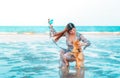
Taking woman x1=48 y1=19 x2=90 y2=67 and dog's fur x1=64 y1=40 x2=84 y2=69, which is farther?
woman x1=48 y1=19 x2=90 y2=67

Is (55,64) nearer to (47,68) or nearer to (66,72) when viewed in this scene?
(47,68)

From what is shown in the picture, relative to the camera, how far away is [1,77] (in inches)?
340

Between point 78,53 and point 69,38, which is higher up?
point 69,38

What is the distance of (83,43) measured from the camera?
10.2 metres

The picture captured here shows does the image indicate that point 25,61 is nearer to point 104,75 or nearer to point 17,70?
point 17,70

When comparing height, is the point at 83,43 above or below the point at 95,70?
above

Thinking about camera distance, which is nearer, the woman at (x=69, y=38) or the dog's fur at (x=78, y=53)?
the dog's fur at (x=78, y=53)

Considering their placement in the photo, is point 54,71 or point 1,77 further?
point 54,71

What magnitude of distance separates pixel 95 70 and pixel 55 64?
5.92ft

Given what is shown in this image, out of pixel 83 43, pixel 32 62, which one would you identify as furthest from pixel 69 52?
pixel 32 62

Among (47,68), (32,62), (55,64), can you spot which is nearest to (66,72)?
(47,68)

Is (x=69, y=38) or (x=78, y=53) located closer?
(x=78, y=53)

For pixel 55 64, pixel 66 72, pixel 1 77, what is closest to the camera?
pixel 1 77

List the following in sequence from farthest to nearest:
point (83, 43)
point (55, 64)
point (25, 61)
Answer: point (25, 61) → point (55, 64) → point (83, 43)
